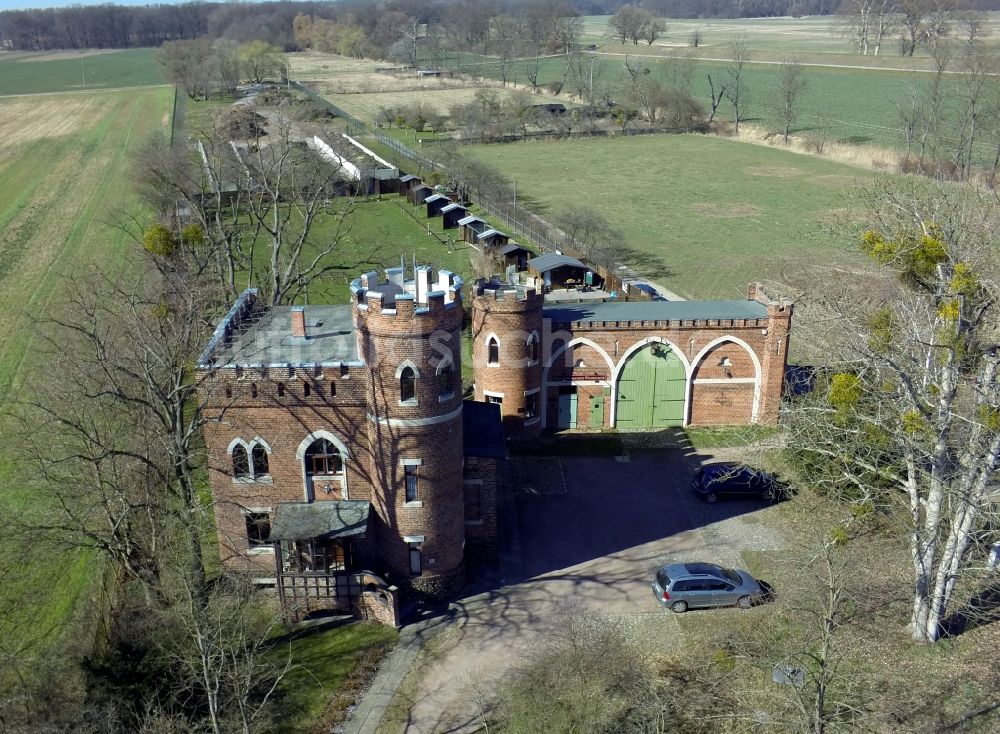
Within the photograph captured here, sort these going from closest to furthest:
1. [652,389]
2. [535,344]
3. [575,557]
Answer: [575,557] < [535,344] < [652,389]

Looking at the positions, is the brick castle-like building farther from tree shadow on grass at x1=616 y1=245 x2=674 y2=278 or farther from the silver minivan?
tree shadow on grass at x1=616 y1=245 x2=674 y2=278

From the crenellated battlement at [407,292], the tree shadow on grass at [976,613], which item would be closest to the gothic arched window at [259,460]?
the crenellated battlement at [407,292]

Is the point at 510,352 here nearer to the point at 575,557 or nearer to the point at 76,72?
the point at 575,557

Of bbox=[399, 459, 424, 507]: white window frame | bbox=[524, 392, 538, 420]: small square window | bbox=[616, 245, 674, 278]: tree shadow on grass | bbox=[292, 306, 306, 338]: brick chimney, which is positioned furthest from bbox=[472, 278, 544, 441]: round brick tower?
bbox=[616, 245, 674, 278]: tree shadow on grass

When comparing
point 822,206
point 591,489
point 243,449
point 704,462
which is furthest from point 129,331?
point 822,206

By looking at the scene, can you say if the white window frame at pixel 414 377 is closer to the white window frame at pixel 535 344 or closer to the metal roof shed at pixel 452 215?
the white window frame at pixel 535 344

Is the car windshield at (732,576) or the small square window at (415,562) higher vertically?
the small square window at (415,562)

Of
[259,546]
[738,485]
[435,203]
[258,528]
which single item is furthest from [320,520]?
[435,203]

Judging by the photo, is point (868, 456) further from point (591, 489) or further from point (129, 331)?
point (129, 331)
